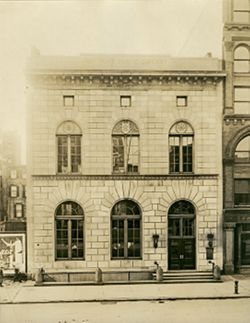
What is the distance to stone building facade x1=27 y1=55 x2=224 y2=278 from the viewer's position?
28.0 m

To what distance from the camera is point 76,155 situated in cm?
2828

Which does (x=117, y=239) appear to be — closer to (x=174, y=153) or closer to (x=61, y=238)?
(x=61, y=238)

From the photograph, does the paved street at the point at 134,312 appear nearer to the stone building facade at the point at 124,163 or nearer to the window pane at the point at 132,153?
the stone building facade at the point at 124,163

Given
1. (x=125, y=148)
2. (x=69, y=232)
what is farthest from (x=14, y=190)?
(x=125, y=148)

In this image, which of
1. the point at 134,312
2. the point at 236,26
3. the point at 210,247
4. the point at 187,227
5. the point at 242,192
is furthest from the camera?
the point at 242,192

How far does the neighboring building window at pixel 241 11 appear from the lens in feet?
93.0

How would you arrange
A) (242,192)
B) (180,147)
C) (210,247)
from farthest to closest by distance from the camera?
(242,192)
(180,147)
(210,247)

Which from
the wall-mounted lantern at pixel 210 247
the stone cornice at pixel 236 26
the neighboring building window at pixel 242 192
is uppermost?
the stone cornice at pixel 236 26

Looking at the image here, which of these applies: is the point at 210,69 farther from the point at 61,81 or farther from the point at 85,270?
the point at 85,270

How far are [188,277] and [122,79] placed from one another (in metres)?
12.5

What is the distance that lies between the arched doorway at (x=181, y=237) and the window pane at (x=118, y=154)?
4.02m

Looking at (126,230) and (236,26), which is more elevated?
(236,26)

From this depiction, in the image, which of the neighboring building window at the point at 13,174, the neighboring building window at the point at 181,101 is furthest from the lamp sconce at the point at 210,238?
the neighboring building window at the point at 13,174

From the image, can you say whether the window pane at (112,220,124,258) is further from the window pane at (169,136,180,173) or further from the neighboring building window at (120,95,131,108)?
the neighboring building window at (120,95,131,108)
